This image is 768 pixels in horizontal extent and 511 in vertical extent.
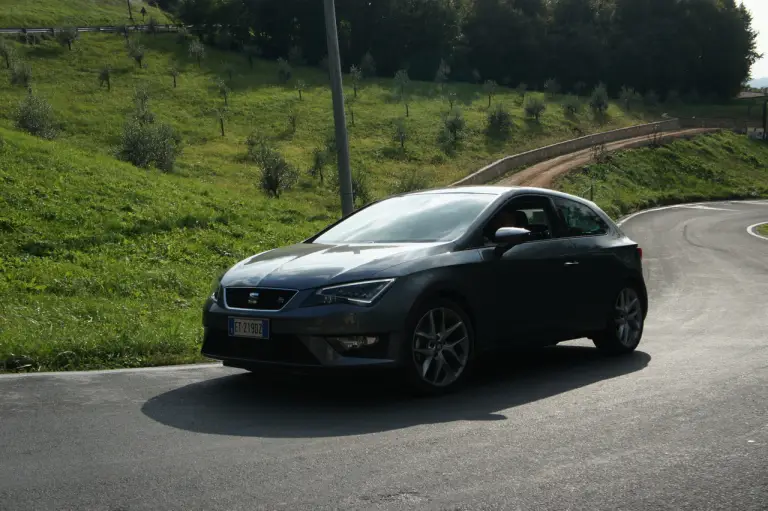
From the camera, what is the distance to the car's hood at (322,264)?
6.98 m

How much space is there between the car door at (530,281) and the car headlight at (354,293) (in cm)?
117

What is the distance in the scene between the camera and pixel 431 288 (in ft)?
23.6

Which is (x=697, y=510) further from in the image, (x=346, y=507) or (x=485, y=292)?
(x=485, y=292)

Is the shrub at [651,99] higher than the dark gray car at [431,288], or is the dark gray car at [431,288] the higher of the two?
the shrub at [651,99]

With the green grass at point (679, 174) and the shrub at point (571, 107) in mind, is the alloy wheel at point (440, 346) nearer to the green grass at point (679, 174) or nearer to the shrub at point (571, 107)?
the green grass at point (679, 174)

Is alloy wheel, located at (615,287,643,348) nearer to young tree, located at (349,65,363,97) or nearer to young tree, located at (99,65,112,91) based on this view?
young tree, located at (99,65,112,91)

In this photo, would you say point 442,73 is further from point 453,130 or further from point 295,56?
point 453,130

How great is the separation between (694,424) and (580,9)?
107 metres

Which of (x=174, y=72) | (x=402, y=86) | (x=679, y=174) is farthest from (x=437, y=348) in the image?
(x=402, y=86)

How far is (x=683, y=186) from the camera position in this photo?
6688cm

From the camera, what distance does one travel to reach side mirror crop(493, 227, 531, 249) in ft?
25.9

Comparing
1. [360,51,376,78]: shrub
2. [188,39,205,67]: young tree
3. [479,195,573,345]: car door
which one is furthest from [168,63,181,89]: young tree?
[479,195,573,345]: car door

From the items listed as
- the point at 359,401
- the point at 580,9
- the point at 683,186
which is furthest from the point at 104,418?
the point at 580,9

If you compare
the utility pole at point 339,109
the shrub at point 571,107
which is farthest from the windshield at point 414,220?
the shrub at point 571,107
